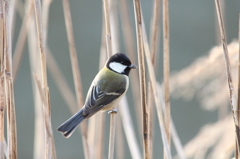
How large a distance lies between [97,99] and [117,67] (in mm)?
232

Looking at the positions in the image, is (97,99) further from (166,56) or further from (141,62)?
(141,62)

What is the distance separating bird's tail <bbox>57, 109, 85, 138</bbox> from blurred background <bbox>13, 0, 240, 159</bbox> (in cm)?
185

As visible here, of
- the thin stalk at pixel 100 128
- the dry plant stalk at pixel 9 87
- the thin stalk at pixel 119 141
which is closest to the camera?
the dry plant stalk at pixel 9 87

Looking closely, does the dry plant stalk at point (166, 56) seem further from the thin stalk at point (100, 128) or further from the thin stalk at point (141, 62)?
the thin stalk at point (100, 128)

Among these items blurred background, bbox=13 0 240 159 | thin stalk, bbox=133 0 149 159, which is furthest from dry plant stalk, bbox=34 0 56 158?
blurred background, bbox=13 0 240 159

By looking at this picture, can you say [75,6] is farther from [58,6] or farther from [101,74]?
[101,74]

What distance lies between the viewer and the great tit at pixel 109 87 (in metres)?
2.03

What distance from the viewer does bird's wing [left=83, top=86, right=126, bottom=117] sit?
1.98 metres

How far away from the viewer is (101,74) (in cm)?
227

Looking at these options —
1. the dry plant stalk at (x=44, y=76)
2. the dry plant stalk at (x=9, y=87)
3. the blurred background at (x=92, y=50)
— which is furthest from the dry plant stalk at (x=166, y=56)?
the blurred background at (x=92, y=50)

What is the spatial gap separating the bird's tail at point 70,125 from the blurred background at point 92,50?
185 centimetres

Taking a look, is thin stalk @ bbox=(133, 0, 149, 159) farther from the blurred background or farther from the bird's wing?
the blurred background

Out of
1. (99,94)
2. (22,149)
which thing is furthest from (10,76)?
(22,149)

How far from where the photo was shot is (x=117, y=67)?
7.35ft
